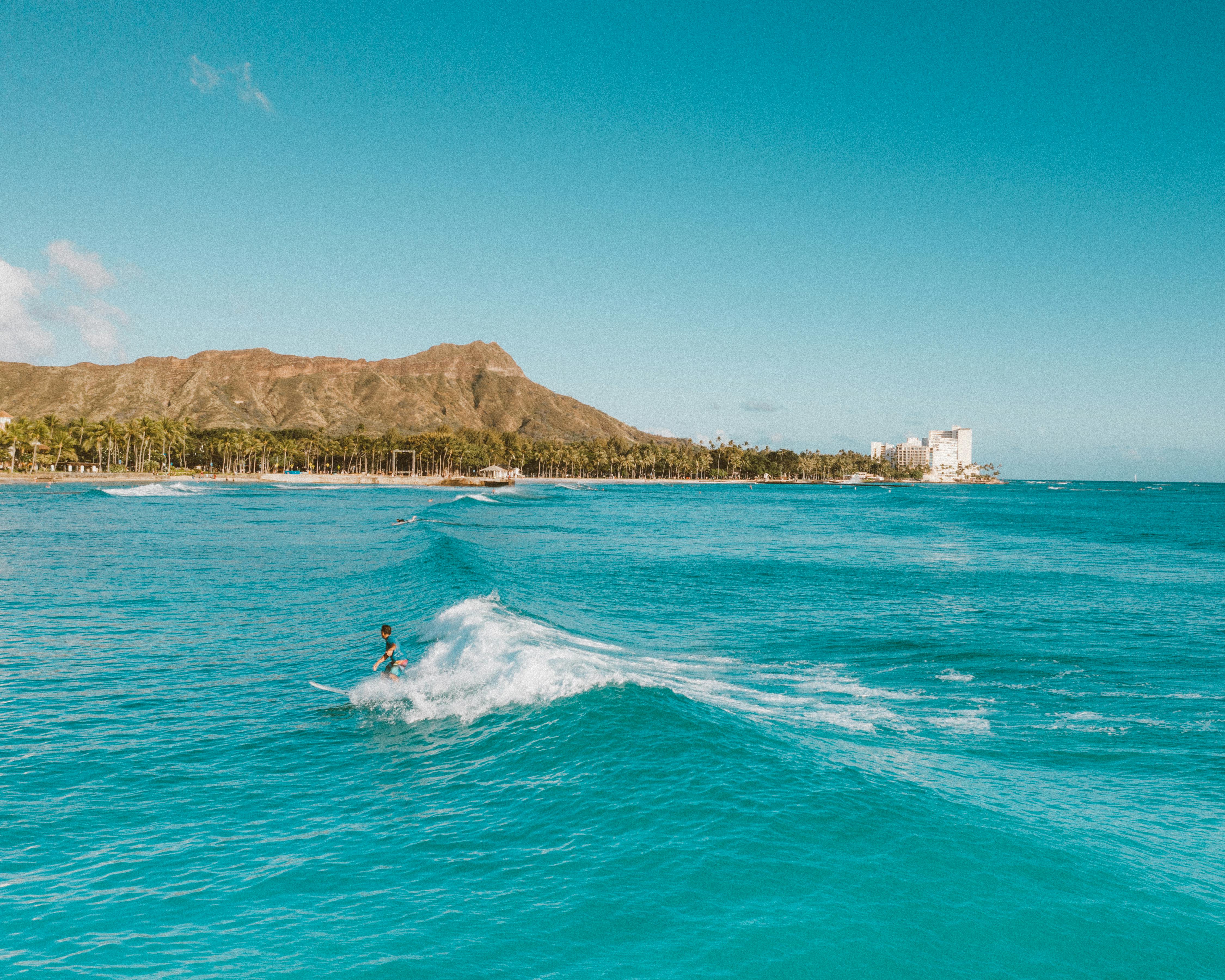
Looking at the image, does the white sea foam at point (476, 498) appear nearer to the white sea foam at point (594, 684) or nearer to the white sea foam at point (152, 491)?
the white sea foam at point (152, 491)

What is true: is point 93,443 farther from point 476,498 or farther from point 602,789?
point 602,789

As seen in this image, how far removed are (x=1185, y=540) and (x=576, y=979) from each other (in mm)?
84812

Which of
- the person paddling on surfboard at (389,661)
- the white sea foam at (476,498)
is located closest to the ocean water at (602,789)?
the person paddling on surfboard at (389,661)

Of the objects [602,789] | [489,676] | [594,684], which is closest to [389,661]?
[489,676]

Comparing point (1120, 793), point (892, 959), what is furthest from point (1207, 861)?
point (892, 959)

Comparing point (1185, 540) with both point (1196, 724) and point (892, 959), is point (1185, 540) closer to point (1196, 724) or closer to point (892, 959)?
point (1196, 724)

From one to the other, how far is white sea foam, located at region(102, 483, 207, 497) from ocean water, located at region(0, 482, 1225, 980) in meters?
86.9

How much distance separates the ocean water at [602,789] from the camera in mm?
8352

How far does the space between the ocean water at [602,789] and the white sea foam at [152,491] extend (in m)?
86.9

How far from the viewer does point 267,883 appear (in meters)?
9.35

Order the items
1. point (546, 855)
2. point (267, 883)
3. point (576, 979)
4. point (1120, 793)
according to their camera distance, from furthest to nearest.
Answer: point (1120, 793) < point (546, 855) < point (267, 883) < point (576, 979)

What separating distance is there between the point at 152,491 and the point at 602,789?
407 ft

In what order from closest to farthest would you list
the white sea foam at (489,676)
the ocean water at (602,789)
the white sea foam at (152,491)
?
the ocean water at (602,789)
the white sea foam at (489,676)
the white sea foam at (152,491)

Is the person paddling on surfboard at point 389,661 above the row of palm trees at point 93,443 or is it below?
below
